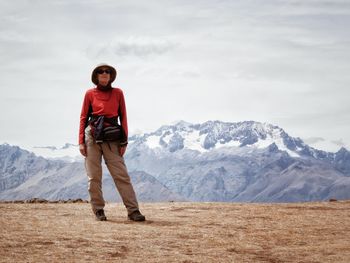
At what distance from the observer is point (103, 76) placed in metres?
13.8

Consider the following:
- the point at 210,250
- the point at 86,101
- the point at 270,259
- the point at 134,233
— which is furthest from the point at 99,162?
the point at 270,259

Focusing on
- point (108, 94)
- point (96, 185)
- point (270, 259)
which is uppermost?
point (108, 94)

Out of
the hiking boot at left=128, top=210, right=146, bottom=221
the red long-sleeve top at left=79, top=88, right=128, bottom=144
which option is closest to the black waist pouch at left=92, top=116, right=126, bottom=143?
the red long-sleeve top at left=79, top=88, right=128, bottom=144

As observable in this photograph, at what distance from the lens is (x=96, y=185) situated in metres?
14.0

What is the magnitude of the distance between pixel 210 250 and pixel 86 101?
5.60 meters

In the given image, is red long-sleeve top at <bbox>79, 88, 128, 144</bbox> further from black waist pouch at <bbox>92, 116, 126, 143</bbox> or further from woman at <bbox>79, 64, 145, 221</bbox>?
black waist pouch at <bbox>92, 116, 126, 143</bbox>

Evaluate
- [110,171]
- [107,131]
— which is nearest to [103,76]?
[107,131]

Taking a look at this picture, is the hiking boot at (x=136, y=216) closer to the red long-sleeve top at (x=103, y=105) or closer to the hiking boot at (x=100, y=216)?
the hiking boot at (x=100, y=216)

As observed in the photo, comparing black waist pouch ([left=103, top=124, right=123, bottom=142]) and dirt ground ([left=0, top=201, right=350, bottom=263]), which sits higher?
black waist pouch ([left=103, top=124, right=123, bottom=142])

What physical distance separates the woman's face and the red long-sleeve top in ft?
0.81

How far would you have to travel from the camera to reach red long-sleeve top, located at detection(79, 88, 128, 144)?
13.8 meters

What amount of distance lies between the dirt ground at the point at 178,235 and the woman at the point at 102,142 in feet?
1.74

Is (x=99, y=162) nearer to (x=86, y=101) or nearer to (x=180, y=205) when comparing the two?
(x=86, y=101)

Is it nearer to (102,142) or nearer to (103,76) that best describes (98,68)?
(103,76)
